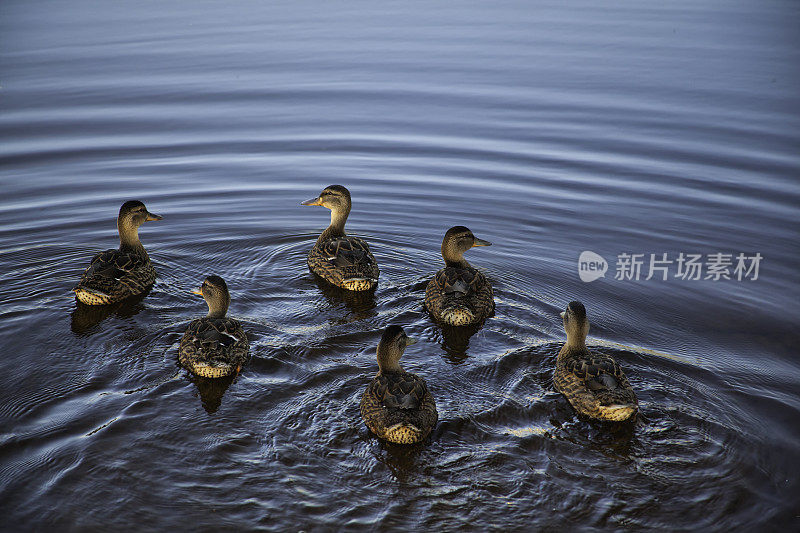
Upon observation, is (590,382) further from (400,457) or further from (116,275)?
(116,275)

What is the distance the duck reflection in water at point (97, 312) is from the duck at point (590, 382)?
439 cm

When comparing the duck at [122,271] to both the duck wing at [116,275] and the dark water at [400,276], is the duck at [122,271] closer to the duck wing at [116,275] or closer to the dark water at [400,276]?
the duck wing at [116,275]

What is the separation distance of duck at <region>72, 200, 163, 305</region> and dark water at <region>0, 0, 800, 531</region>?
22 centimetres

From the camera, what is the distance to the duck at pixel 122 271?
25.8 feet

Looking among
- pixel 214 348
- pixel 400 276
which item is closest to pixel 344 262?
pixel 400 276

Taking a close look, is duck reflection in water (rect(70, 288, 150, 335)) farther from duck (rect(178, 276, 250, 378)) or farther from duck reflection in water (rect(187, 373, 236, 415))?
duck reflection in water (rect(187, 373, 236, 415))

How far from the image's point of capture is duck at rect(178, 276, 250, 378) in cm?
653

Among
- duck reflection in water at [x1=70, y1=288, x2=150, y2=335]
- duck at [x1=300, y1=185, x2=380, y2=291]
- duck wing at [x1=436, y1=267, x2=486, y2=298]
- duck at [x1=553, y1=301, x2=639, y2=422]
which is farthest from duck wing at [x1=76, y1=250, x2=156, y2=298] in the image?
duck at [x1=553, y1=301, x2=639, y2=422]

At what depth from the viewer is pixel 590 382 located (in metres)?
6.13

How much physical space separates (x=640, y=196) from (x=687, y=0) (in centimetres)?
1788

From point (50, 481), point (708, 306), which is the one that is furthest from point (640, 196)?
point (50, 481)

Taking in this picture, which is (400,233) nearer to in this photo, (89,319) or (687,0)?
(89,319)

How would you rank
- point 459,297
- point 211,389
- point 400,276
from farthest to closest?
point 400,276 → point 459,297 → point 211,389

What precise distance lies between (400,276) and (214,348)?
2.89 metres
